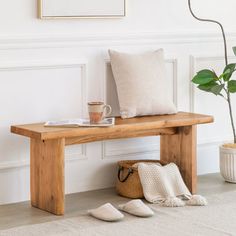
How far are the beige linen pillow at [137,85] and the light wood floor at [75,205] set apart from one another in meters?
0.54

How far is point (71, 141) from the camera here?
4.24 metres

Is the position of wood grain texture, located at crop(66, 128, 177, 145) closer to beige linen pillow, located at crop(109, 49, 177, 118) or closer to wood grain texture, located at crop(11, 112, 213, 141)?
wood grain texture, located at crop(11, 112, 213, 141)

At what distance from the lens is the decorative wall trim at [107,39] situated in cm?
436

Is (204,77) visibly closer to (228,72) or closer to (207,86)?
(207,86)

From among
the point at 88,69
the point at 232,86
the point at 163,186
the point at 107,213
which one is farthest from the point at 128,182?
the point at 232,86

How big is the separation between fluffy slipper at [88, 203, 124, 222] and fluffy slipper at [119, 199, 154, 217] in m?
0.10

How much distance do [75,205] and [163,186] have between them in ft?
1.79

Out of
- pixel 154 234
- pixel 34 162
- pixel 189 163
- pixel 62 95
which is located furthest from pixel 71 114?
pixel 154 234

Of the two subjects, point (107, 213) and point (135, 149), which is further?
point (135, 149)

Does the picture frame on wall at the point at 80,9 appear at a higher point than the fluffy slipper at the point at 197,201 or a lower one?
higher

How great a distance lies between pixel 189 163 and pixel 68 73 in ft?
3.16

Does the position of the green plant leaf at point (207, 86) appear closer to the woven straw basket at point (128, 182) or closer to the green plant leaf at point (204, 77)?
the green plant leaf at point (204, 77)

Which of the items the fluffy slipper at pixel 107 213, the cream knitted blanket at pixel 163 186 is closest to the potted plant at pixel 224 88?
the cream knitted blanket at pixel 163 186

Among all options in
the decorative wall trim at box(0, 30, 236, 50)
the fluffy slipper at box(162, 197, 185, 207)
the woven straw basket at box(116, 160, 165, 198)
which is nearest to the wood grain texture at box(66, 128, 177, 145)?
the woven straw basket at box(116, 160, 165, 198)
